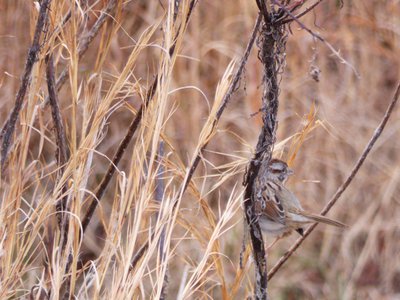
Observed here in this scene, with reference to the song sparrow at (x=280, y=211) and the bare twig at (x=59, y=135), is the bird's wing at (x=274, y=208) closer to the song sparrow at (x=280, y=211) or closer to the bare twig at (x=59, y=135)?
the song sparrow at (x=280, y=211)

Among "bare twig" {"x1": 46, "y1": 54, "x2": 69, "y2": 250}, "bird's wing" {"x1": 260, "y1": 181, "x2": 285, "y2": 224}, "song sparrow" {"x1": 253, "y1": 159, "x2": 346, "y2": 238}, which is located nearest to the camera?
"bare twig" {"x1": 46, "y1": 54, "x2": 69, "y2": 250}

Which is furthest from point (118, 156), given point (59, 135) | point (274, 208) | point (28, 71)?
point (274, 208)

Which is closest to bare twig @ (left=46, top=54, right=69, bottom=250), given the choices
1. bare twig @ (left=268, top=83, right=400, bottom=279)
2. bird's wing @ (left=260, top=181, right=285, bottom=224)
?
bare twig @ (left=268, top=83, right=400, bottom=279)

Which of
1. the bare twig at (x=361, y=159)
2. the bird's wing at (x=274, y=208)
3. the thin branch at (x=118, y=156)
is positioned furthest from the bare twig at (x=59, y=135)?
the bird's wing at (x=274, y=208)

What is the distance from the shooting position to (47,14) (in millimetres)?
2383

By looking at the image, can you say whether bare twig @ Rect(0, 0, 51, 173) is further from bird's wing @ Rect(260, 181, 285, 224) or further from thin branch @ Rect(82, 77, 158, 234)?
bird's wing @ Rect(260, 181, 285, 224)

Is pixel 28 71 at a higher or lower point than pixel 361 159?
higher

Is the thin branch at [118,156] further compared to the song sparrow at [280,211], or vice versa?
the song sparrow at [280,211]

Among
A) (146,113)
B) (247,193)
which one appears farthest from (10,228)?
(247,193)

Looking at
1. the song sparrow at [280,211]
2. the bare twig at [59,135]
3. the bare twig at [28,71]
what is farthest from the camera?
the song sparrow at [280,211]

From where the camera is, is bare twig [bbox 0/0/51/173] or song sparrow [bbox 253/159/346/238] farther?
song sparrow [bbox 253/159/346/238]

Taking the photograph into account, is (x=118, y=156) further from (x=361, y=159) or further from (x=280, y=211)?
(x=280, y=211)

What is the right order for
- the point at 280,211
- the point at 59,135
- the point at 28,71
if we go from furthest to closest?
the point at 280,211
the point at 59,135
the point at 28,71

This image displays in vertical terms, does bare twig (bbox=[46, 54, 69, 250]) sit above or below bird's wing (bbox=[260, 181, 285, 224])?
above
